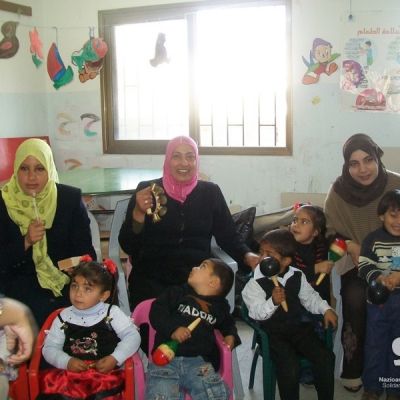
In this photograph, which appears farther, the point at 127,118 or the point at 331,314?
the point at 127,118

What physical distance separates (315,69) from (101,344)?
2706mm

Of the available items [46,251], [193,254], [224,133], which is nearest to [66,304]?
[46,251]

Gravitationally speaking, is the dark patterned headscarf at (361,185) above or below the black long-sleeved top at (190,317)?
above

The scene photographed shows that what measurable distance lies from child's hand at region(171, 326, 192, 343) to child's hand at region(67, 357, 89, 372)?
1.00ft

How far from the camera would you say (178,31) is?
4113mm

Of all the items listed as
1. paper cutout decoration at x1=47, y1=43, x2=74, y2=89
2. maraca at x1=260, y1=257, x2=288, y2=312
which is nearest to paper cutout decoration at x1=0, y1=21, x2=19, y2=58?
paper cutout decoration at x1=47, y1=43, x2=74, y2=89

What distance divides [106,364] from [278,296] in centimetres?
67

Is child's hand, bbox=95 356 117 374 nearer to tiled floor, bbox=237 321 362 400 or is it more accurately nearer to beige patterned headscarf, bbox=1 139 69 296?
beige patterned headscarf, bbox=1 139 69 296

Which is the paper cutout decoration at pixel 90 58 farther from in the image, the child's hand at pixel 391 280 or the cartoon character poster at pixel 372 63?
A: the child's hand at pixel 391 280

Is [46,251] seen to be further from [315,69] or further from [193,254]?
[315,69]

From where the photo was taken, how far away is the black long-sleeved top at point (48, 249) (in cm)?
206

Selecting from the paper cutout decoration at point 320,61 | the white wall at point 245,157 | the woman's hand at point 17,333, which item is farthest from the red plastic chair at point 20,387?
the paper cutout decoration at point 320,61

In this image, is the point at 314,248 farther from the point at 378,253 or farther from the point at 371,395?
the point at 371,395

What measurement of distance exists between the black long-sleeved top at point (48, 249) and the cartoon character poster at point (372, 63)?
2.29 meters
